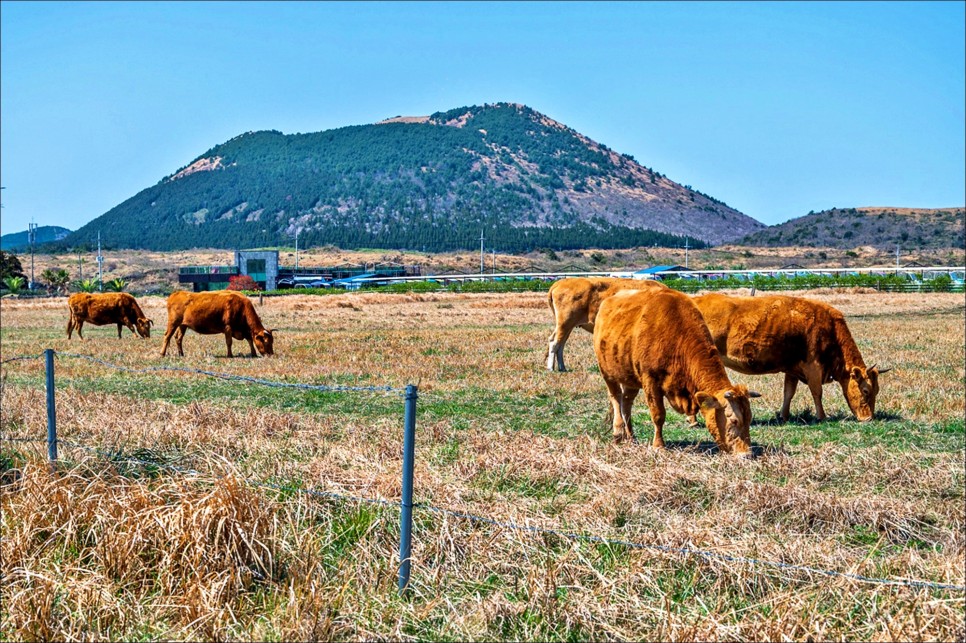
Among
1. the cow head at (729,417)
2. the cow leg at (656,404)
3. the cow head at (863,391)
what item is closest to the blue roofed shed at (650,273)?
the cow head at (863,391)

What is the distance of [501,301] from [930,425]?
130ft

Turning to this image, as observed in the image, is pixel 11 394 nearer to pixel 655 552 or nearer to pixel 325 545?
pixel 325 545

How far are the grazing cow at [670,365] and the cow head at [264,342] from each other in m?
12.4

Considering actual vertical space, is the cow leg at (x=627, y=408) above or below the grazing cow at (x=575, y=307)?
below

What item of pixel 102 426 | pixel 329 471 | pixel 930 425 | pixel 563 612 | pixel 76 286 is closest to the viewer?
pixel 563 612

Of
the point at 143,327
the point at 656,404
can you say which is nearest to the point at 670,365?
the point at 656,404

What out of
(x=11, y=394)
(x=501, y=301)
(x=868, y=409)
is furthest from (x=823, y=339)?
(x=501, y=301)

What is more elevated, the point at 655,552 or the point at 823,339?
the point at 823,339

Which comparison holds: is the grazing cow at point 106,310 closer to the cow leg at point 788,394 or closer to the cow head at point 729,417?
the cow leg at point 788,394

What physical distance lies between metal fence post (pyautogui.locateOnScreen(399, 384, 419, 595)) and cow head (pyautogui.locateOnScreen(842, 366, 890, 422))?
28.5 ft

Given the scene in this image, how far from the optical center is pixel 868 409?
13.2 meters

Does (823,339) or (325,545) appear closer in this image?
(325,545)

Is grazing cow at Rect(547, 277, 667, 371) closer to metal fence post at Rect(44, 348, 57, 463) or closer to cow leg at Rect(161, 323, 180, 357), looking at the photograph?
cow leg at Rect(161, 323, 180, 357)

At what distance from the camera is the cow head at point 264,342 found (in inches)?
876
